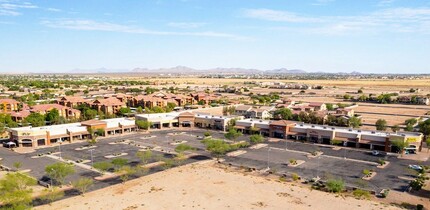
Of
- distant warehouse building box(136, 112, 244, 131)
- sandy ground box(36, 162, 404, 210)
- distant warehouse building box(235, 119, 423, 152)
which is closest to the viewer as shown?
sandy ground box(36, 162, 404, 210)

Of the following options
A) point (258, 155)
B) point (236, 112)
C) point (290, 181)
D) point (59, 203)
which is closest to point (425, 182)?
point (290, 181)

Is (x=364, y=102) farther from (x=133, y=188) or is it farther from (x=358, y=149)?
(x=133, y=188)

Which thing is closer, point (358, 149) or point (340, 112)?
point (358, 149)

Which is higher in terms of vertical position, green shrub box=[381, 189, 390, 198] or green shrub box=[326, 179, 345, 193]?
green shrub box=[326, 179, 345, 193]

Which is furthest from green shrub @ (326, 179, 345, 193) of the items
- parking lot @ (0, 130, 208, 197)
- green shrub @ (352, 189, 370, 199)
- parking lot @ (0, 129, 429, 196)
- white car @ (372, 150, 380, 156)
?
white car @ (372, 150, 380, 156)

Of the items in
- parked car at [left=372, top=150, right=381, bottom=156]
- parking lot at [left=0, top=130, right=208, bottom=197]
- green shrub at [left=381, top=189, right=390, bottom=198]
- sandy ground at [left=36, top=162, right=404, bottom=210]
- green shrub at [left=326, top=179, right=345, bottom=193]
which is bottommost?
parking lot at [left=0, top=130, right=208, bottom=197]

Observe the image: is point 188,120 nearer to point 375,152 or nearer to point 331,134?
point 331,134

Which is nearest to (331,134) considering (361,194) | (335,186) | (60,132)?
(335,186)

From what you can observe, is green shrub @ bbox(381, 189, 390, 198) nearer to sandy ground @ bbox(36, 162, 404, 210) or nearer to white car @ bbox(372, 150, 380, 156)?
sandy ground @ bbox(36, 162, 404, 210)
